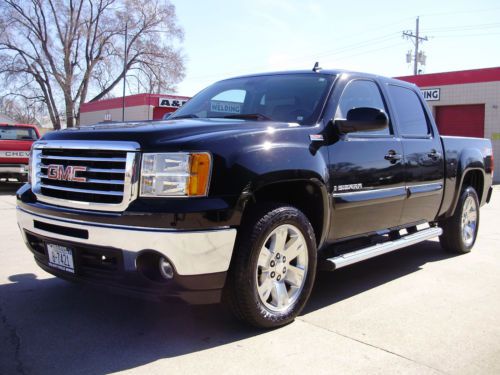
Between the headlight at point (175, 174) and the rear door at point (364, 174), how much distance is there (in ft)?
3.99

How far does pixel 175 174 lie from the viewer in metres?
3.11

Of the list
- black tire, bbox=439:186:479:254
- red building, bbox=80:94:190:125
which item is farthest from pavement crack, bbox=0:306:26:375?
red building, bbox=80:94:190:125

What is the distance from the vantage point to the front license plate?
3.41m

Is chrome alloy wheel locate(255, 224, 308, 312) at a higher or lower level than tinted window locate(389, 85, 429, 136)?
lower

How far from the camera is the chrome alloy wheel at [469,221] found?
6320 millimetres

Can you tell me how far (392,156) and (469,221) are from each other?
2.40 meters

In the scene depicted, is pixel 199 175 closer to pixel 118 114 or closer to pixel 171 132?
pixel 171 132

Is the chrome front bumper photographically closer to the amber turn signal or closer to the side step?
the amber turn signal

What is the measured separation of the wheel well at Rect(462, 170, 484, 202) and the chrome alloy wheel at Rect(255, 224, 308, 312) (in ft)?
11.4

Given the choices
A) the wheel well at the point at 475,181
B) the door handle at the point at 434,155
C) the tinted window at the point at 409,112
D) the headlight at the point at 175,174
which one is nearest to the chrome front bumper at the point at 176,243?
the headlight at the point at 175,174

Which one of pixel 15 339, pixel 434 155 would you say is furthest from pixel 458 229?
pixel 15 339

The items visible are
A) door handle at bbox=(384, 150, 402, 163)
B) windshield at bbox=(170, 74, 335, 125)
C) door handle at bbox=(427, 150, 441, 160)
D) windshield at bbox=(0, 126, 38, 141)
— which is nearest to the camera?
windshield at bbox=(170, 74, 335, 125)

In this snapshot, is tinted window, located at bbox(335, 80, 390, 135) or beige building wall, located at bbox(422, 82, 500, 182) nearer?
tinted window, located at bbox(335, 80, 390, 135)

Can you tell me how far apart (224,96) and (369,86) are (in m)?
1.36
